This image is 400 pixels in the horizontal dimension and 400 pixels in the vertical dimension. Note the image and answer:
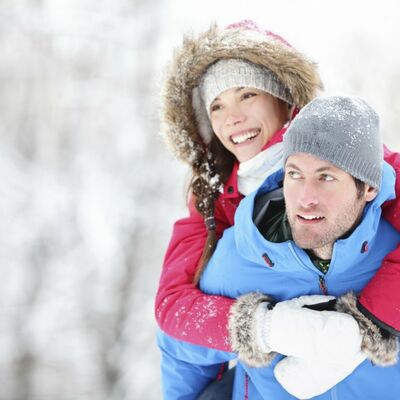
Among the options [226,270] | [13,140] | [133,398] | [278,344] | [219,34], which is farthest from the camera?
[13,140]

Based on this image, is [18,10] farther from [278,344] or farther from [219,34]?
[278,344]

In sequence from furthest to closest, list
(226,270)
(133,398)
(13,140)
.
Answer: (13,140)
(133,398)
(226,270)

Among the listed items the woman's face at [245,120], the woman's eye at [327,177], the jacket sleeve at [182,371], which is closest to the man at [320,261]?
the woman's eye at [327,177]

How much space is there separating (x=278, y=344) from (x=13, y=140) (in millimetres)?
6012

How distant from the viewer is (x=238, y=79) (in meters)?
1.99

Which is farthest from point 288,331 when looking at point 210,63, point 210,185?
point 210,63

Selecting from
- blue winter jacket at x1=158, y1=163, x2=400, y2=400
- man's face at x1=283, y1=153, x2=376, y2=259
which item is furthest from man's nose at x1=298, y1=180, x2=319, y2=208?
blue winter jacket at x1=158, y1=163, x2=400, y2=400

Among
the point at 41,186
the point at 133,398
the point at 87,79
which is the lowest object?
the point at 133,398

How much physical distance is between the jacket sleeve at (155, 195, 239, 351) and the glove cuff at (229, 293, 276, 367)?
A: 0.11 ft

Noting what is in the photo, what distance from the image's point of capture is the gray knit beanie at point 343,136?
1.40 meters

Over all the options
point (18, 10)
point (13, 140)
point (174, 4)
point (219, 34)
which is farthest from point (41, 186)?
point (219, 34)

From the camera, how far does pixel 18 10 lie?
6996mm

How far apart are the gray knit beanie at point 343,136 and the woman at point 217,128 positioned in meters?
0.26

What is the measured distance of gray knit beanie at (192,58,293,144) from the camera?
6.55 feet
